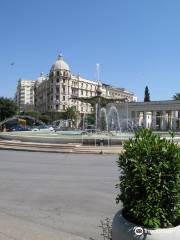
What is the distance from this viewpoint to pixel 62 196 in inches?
375

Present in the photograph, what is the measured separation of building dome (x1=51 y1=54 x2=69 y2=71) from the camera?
146 meters

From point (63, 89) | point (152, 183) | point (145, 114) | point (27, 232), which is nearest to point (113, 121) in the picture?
point (145, 114)

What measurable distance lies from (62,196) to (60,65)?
455ft

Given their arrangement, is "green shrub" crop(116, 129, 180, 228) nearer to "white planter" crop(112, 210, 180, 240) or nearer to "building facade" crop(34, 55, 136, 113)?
"white planter" crop(112, 210, 180, 240)

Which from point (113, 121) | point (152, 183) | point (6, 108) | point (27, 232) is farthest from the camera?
point (6, 108)

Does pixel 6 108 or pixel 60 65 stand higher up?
pixel 60 65

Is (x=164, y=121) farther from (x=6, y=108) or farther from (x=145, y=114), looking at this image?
(x=6, y=108)

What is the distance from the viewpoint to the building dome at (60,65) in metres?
146

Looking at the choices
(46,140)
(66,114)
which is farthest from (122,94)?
(46,140)

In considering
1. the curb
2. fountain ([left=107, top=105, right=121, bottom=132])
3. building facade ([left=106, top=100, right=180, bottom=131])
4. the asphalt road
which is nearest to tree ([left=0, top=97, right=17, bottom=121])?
building facade ([left=106, top=100, right=180, bottom=131])

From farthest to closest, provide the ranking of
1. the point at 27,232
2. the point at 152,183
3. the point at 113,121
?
the point at 113,121 < the point at 27,232 < the point at 152,183

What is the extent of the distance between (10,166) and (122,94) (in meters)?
158

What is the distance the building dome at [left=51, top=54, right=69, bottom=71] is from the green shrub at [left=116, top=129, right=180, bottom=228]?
143 meters

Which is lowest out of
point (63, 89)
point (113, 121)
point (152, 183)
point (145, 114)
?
point (152, 183)
